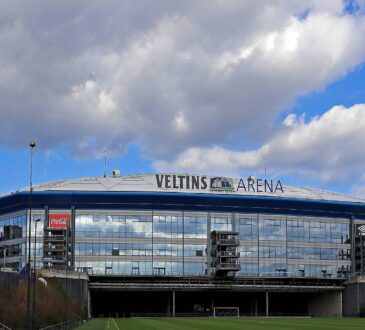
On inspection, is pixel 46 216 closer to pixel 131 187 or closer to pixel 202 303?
pixel 131 187

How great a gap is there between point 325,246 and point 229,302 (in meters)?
27.5

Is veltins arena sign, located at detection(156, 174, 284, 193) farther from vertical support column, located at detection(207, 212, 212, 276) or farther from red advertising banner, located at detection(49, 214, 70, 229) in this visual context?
red advertising banner, located at detection(49, 214, 70, 229)

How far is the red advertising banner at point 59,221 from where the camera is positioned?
155 metres

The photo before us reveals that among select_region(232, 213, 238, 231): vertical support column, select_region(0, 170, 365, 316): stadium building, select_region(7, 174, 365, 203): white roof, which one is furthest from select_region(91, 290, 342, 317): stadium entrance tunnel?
select_region(7, 174, 365, 203): white roof

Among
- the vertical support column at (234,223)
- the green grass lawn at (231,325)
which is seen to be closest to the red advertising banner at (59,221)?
the vertical support column at (234,223)

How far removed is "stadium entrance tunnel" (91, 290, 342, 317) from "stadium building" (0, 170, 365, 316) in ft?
0.86

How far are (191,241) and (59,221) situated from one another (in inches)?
1225

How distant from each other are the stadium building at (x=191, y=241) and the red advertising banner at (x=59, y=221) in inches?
9.1

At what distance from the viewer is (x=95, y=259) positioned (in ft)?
509

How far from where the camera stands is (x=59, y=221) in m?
155

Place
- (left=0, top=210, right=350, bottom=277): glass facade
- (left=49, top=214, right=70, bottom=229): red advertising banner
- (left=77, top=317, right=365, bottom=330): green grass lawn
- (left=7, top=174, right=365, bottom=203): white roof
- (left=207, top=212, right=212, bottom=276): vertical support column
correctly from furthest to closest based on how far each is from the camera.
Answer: (left=7, top=174, right=365, bottom=203): white roof < (left=207, top=212, right=212, bottom=276): vertical support column < (left=0, top=210, right=350, bottom=277): glass facade < (left=49, top=214, right=70, bottom=229): red advertising banner < (left=77, top=317, right=365, bottom=330): green grass lawn

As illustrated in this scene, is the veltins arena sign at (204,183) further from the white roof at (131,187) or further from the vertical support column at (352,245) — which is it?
the vertical support column at (352,245)

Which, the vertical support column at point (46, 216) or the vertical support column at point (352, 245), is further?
the vertical support column at point (352, 245)

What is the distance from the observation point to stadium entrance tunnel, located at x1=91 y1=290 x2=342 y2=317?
159m
